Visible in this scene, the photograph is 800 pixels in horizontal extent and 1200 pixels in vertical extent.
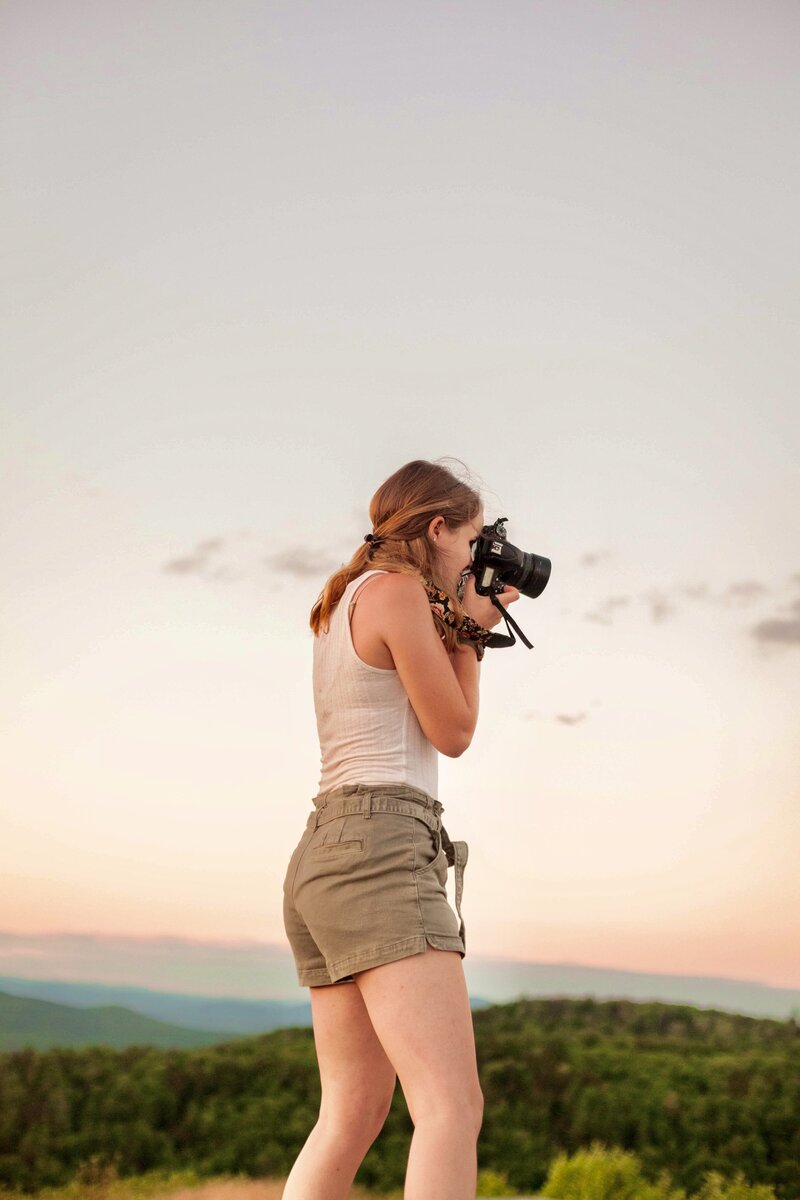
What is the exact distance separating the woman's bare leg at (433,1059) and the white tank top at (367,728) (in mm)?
274

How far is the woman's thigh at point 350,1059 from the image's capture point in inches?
67.0

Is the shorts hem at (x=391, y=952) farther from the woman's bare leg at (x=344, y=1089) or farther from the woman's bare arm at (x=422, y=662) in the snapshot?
the woman's bare arm at (x=422, y=662)

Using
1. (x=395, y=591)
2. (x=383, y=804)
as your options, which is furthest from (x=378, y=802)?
(x=395, y=591)

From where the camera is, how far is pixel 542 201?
461cm

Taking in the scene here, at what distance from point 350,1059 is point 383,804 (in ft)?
1.34

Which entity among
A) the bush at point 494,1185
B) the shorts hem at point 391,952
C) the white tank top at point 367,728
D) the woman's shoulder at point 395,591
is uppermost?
the woman's shoulder at point 395,591

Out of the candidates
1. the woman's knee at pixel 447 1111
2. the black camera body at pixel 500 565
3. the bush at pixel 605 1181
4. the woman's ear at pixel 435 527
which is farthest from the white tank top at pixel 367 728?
the bush at pixel 605 1181

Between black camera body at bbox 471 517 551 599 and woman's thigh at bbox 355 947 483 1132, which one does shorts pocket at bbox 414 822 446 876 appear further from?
black camera body at bbox 471 517 551 599

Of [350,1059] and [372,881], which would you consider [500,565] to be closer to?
[372,881]

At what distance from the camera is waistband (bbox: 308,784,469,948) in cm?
167

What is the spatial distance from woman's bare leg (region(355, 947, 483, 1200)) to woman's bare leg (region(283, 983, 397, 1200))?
0.13 metres

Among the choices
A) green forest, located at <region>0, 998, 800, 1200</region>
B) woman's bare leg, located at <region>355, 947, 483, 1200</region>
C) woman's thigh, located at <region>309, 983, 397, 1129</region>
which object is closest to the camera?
woman's bare leg, located at <region>355, 947, 483, 1200</region>

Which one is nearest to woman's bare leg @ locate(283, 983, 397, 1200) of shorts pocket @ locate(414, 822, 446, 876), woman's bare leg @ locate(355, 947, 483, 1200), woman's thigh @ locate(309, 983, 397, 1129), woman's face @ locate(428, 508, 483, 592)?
woman's thigh @ locate(309, 983, 397, 1129)

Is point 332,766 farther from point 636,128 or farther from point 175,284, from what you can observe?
point 636,128
